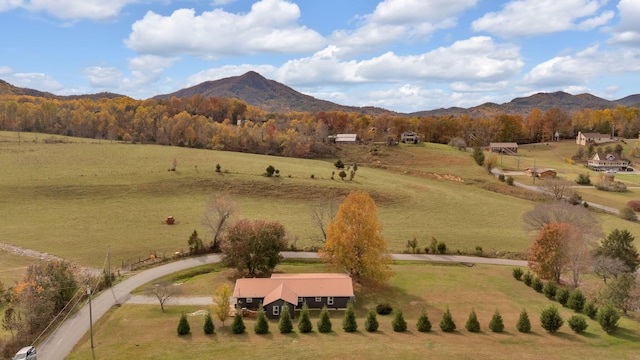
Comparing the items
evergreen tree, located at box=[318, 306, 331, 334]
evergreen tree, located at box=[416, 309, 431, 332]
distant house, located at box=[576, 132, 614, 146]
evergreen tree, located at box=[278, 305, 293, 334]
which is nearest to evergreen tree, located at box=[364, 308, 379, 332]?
evergreen tree, located at box=[318, 306, 331, 334]

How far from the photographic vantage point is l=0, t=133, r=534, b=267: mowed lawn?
6022cm

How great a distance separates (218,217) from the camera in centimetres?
5869

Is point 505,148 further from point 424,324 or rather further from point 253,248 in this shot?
point 424,324

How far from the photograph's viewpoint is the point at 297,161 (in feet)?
383

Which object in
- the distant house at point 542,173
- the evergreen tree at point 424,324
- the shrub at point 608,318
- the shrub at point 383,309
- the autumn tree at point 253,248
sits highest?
the distant house at point 542,173

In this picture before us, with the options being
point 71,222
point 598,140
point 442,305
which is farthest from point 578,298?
point 598,140

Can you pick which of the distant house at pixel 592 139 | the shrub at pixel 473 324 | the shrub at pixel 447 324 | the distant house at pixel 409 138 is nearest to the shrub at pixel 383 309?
the shrub at pixel 447 324

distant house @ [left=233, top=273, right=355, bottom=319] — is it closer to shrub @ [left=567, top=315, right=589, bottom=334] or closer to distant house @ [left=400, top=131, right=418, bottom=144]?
shrub @ [left=567, top=315, right=589, bottom=334]

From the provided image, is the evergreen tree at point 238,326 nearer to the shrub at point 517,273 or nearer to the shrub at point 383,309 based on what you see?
the shrub at point 383,309

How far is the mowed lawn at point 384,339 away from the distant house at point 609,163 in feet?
355

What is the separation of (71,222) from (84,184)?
688 inches

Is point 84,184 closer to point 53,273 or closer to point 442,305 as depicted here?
point 53,273

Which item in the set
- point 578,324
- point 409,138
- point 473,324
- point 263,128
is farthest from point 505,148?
point 473,324

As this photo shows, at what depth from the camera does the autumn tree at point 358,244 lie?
46.9 metres
